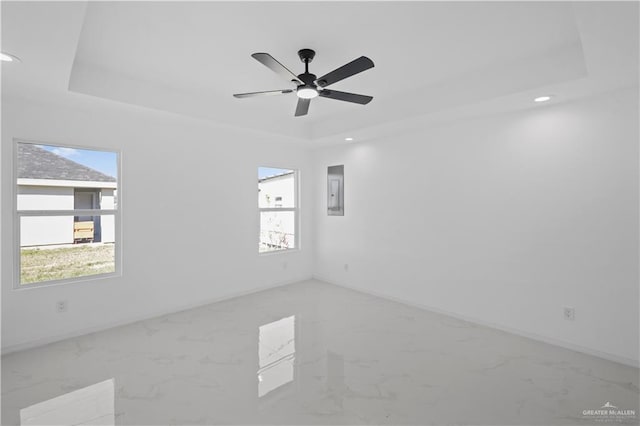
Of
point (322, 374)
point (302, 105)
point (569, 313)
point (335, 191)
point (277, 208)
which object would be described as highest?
point (302, 105)

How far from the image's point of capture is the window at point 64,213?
2.96 meters

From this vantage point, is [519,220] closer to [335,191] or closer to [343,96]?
[343,96]

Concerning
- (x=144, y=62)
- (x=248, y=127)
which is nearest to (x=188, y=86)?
(x=144, y=62)

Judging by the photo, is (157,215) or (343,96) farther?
(157,215)

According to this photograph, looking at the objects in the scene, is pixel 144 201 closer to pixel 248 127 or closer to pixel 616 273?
pixel 248 127

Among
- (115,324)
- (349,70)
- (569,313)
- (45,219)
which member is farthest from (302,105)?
(569,313)

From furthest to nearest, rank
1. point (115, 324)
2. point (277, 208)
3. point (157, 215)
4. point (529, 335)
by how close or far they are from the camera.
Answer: point (277, 208), point (157, 215), point (115, 324), point (529, 335)

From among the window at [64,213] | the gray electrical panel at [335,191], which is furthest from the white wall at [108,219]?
the gray electrical panel at [335,191]

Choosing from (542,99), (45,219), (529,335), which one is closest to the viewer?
(542,99)

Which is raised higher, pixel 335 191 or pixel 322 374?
pixel 335 191

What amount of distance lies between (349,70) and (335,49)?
434 mm

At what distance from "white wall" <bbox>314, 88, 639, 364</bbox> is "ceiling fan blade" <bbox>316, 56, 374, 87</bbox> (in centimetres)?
201

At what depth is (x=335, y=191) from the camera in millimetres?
5148

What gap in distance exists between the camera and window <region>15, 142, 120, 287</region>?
2.96 metres
